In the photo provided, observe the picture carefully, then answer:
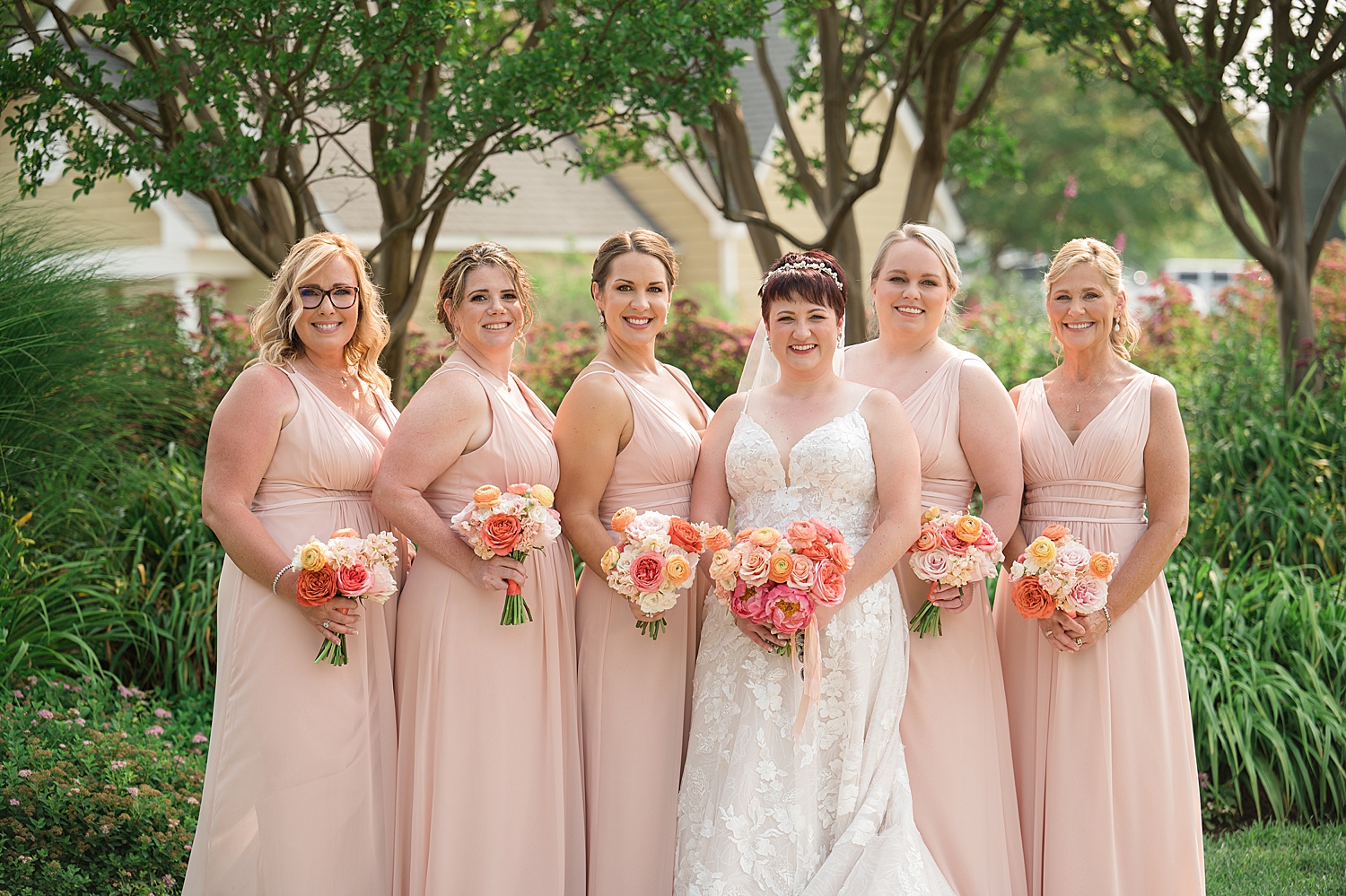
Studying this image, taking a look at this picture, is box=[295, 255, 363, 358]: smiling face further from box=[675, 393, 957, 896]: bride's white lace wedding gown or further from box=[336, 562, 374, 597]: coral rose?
box=[675, 393, 957, 896]: bride's white lace wedding gown

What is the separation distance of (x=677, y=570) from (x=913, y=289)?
155 cm

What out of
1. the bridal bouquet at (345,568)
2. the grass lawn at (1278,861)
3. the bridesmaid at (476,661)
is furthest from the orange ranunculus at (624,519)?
the grass lawn at (1278,861)

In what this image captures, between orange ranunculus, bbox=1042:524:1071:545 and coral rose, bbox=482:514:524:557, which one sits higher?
coral rose, bbox=482:514:524:557

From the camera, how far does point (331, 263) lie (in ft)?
14.9

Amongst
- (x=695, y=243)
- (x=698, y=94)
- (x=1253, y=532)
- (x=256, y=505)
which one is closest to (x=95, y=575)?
(x=256, y=505)

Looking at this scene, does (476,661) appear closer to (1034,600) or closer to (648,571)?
(648,571)

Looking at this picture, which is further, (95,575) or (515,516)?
(95,575)

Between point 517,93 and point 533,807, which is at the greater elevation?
point 517,93

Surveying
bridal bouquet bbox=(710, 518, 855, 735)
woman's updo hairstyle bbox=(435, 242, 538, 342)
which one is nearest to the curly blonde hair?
woman's updo hairstyle bbox=(435, 242, 538, 342)

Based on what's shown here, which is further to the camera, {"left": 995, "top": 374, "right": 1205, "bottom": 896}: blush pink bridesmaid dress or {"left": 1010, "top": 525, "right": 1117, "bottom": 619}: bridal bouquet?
{"left": 995, "top": 374, "right": 1205, "bottom": 896}: blush pink bridesmaid dress

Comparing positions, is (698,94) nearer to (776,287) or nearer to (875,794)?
(776,287)

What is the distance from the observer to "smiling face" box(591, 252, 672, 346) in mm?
4629

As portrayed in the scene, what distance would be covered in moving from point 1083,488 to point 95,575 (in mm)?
5317

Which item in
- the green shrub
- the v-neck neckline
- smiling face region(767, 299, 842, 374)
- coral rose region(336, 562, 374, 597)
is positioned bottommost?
the green shrub
